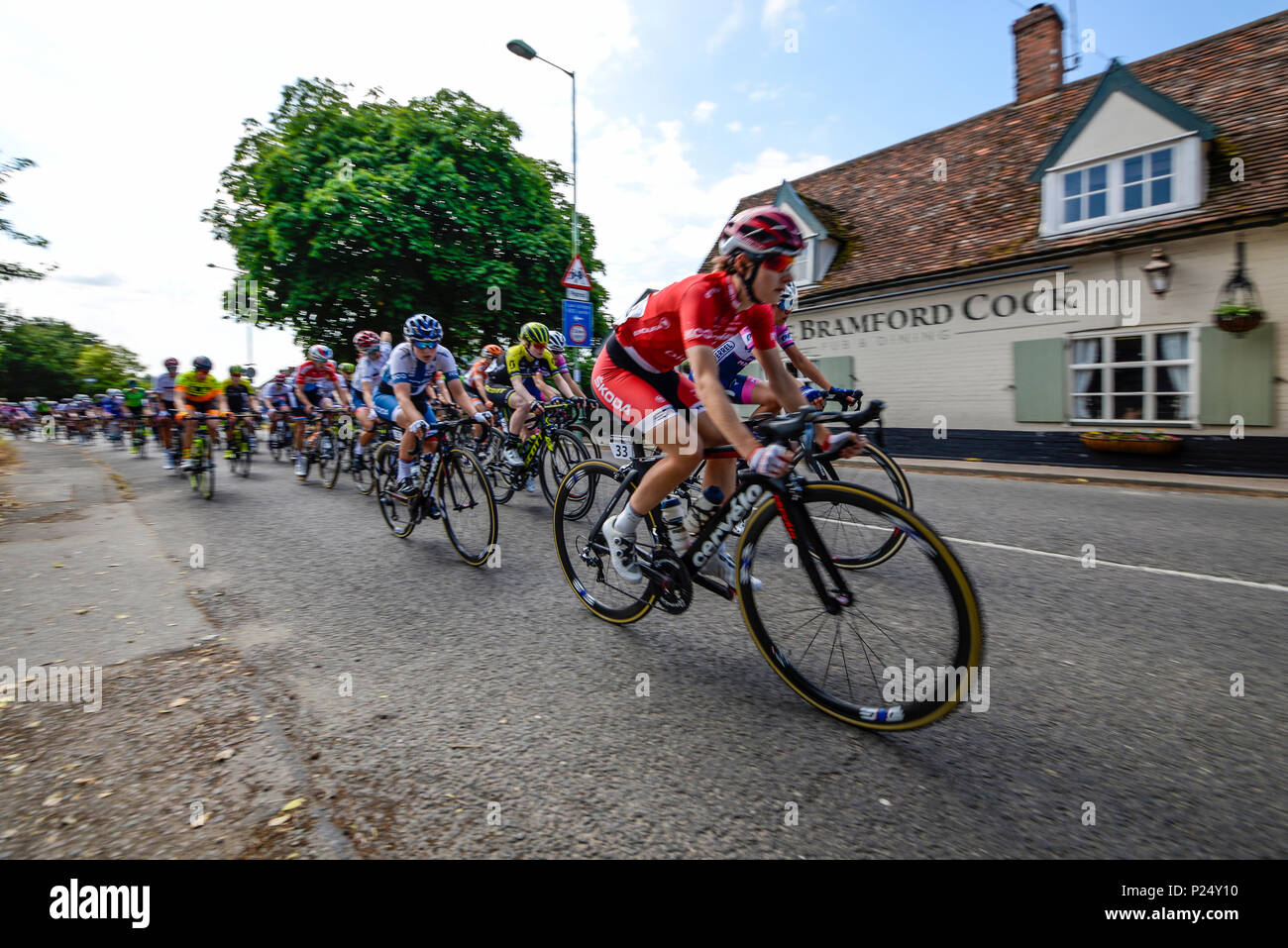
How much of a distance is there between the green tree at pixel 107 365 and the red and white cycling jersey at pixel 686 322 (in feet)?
413

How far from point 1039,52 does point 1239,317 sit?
1046 centimetres

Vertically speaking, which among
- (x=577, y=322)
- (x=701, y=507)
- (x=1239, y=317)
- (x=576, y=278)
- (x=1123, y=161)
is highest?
→ (x=1123, y=161)

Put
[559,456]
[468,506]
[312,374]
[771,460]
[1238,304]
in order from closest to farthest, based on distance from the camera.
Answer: [771,460] → [468,506] → [559,456] → [1238,304] → [312,374]

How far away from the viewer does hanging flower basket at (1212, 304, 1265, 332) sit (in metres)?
10.7

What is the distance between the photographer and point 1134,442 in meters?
11.8

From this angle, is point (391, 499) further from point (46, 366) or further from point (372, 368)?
point (46, 366)

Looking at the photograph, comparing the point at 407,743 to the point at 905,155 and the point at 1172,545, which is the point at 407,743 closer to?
the point at 1172,545

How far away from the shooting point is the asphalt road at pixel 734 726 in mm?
1951

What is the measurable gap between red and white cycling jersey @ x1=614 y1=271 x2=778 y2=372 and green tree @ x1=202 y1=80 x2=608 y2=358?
18433mm

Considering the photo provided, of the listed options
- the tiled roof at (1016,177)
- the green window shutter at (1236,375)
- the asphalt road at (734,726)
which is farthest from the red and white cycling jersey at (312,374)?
the green window shutter at (1236,375)

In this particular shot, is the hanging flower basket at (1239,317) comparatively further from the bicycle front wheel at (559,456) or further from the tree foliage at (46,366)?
the tree foliage at (46,366)

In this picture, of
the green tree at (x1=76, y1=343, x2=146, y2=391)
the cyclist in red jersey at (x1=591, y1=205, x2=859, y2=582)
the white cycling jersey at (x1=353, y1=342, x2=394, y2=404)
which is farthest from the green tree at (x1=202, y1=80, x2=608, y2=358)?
the green tree at (x1=76, y1=343, x2=146, y2=391)

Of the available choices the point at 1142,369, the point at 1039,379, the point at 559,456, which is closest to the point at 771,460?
the point at 559,456

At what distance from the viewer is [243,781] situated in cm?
222
